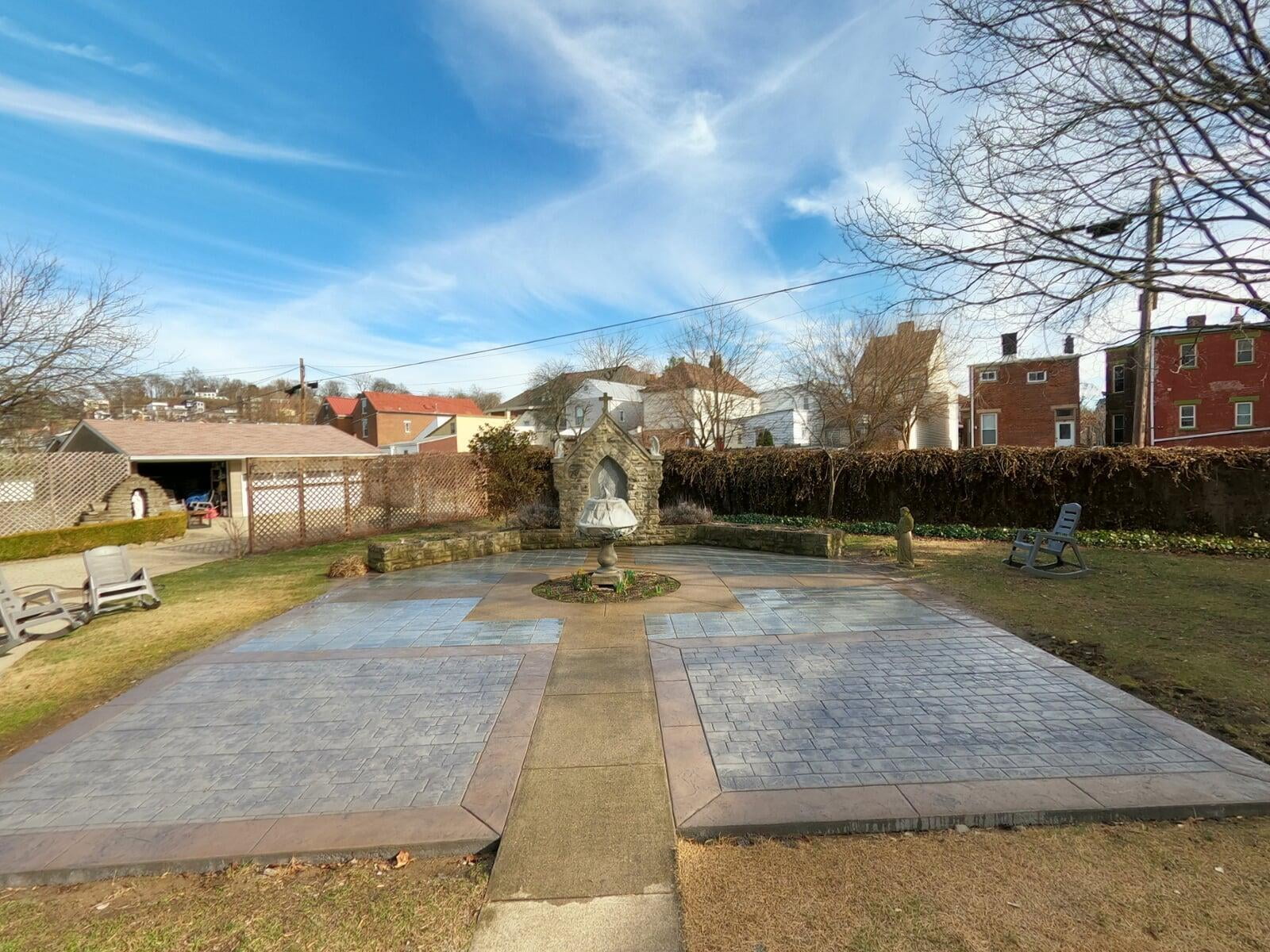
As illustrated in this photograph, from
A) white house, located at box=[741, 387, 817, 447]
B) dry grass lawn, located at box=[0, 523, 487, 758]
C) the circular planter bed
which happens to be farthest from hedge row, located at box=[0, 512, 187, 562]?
white house, located at box=[741, 387, 817, 447]

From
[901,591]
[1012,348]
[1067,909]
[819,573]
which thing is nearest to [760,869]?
[1067,909]

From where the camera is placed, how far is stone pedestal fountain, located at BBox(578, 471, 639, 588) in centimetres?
772

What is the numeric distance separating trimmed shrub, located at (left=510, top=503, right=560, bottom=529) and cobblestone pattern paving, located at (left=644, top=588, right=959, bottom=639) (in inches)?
268

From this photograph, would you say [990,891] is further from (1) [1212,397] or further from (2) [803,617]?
(1) [1212,397]

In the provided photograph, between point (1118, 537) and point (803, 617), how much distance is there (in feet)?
30.1

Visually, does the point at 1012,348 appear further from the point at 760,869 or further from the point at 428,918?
the point at 428,918

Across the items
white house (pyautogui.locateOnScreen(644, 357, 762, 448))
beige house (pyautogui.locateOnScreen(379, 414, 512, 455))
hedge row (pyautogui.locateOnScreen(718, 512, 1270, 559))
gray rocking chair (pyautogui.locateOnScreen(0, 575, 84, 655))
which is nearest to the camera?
gray rocking chair (pyautogui.locateOnScreen(0, 575, 84, 655))

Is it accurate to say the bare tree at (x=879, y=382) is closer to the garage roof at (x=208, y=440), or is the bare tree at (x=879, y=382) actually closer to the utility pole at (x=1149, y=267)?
the utility pole at (x=1149, y=267)

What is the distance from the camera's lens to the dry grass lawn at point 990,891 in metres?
2.23

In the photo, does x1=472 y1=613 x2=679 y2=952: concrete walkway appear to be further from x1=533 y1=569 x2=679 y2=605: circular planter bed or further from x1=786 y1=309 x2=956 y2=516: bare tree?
x1=786 y1=309 x2=956 y2=516: bare tree

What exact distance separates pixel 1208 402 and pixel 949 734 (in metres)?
32.0

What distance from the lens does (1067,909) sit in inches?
93.3

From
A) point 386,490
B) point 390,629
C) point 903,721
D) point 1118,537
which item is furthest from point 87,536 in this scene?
point 1118,537

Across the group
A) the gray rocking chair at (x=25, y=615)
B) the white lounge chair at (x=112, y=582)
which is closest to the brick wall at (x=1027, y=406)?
the white lounge chair at (x=112, y=582)
